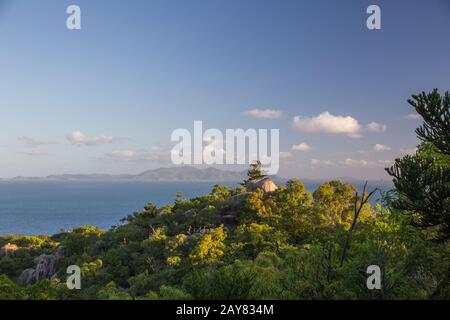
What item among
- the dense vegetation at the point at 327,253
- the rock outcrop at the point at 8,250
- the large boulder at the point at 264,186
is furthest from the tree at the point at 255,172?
the rock outcrop at the point at 8,250

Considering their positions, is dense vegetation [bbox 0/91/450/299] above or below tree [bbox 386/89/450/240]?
below

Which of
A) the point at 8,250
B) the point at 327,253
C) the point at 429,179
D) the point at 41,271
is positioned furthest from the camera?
the point at 8,250

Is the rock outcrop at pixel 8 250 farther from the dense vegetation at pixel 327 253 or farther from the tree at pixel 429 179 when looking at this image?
the tree at pixel 429 179

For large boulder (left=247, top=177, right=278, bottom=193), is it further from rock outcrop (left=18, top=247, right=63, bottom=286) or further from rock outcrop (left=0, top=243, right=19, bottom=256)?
rock outcrop (left=0, top=243, right=19, bottom=256)

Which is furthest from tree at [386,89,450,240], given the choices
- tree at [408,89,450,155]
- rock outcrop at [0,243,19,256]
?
rock outcrop at [0,243,19,256]

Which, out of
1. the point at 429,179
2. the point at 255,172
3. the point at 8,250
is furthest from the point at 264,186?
the point at 8,250

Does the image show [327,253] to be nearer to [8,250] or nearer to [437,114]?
[437,114]
